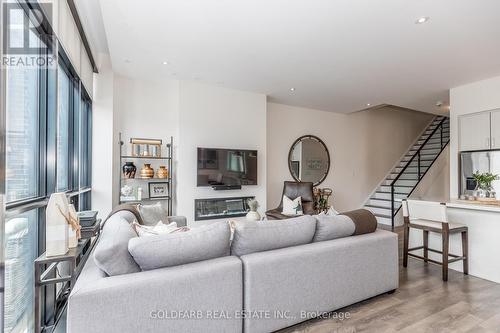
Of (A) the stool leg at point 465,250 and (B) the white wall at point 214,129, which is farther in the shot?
(B) the white wall at point 214,129

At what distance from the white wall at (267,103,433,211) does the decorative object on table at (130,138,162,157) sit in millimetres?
2300

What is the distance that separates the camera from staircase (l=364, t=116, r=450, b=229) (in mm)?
6318

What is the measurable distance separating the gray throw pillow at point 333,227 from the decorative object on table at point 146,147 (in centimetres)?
297

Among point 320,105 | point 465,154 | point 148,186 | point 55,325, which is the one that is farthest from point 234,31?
point 465,154

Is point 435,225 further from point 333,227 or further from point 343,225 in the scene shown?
point 333,227

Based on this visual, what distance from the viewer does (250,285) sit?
1868mm

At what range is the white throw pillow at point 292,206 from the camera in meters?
4.66

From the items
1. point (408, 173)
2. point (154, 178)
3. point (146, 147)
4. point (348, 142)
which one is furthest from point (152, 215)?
point (408, 173)

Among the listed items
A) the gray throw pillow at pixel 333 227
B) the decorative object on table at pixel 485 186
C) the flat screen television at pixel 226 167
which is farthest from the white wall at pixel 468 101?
the flat screen television at pixel 226 167

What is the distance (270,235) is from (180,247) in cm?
69

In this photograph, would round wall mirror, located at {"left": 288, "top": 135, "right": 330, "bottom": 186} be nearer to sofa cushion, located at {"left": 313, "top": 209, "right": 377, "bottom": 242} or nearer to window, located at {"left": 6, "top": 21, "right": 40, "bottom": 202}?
sofa cushion, located at {"left": 313, "top": 209, "right": 377, "bottom": 242}

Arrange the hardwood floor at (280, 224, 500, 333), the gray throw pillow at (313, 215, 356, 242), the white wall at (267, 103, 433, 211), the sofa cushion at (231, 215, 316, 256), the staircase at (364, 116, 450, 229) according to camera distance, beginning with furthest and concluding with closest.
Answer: the staircase at (364, 116, 450, 229) → the white wall at (267, 103, 433, 211) → the gray throw pillow at (313, 215, 356, 242) → the hardwood floor at (280, 224, 500, 333) → the sofa cushion at (231, 215, 316, 256)

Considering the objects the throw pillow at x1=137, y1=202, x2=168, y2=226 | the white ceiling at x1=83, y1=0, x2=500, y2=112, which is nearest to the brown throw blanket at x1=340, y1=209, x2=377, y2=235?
the white ceiling at x1=83, y1=0, x2=500, y2=112

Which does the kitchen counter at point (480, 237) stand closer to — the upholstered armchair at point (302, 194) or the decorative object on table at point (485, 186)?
the decorative object on table at point (485, 186)
